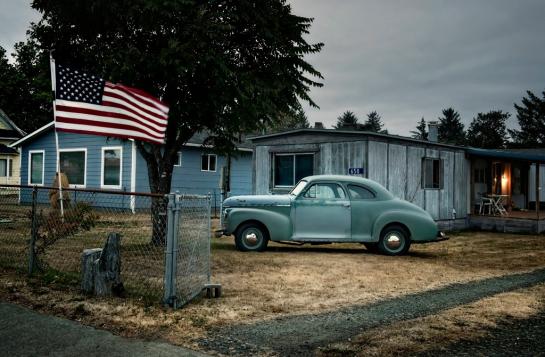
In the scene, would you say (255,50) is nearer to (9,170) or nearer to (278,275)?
(278,275)

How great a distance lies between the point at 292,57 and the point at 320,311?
21.9 feet

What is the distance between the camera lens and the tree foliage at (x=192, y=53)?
959 cm

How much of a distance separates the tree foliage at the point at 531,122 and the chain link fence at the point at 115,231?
243 feet

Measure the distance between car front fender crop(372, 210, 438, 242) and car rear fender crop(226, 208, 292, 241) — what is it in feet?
7.18

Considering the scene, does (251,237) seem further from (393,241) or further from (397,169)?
(397,169)

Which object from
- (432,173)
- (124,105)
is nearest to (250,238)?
(124,105)

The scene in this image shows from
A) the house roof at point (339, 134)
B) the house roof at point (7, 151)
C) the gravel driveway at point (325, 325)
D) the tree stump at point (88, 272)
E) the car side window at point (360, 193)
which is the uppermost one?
the house roof at point (7, 151)

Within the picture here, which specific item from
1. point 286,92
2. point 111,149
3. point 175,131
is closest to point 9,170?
point 111,149

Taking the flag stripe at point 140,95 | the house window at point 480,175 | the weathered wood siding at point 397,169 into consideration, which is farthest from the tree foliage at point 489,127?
the flag stripe at point 140,95

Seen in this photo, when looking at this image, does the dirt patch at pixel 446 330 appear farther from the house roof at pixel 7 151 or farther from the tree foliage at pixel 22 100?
the tree foliage at pixel 22 100

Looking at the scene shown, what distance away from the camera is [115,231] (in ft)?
23.1

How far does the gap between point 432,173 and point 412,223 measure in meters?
7.25

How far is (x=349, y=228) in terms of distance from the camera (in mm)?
11734

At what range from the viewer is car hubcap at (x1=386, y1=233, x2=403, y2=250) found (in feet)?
38.3
